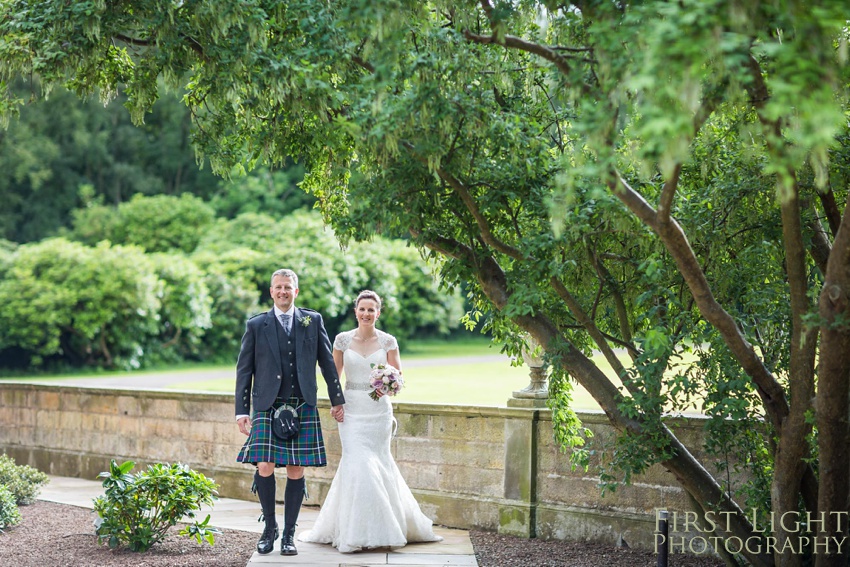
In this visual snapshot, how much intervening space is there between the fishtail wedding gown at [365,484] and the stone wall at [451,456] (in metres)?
1.01

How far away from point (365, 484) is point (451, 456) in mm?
1627

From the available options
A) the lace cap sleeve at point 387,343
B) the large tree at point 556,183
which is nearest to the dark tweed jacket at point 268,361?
the lace cap sleeve at point 387,343

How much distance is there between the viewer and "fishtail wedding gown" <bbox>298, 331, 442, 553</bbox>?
6.93 metres

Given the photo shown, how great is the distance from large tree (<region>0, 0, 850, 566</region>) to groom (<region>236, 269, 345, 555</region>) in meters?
1.10

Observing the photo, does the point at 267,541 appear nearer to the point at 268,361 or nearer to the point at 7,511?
the point at 268,361

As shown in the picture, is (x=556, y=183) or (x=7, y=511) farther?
(x=7, y=511)

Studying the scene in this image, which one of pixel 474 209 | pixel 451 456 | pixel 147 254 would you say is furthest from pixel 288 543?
pixel 147 254

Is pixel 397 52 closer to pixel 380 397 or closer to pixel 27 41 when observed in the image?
pixel 27 41

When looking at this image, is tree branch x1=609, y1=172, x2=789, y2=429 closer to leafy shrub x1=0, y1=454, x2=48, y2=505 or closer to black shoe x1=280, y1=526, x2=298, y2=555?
black shoe x1=280, y1=526, x2=298, y2=555

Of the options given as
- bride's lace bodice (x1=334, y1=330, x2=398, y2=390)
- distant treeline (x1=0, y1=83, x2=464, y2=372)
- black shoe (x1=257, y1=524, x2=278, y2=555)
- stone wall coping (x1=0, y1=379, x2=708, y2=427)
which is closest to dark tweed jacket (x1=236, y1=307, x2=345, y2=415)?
bride's lace bodice (x1=334, y1=330, x2=398, y2=390)

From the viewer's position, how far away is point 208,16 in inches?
213

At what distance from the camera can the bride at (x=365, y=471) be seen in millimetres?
6930

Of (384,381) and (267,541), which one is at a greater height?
(384,381)

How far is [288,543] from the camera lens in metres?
6.79
